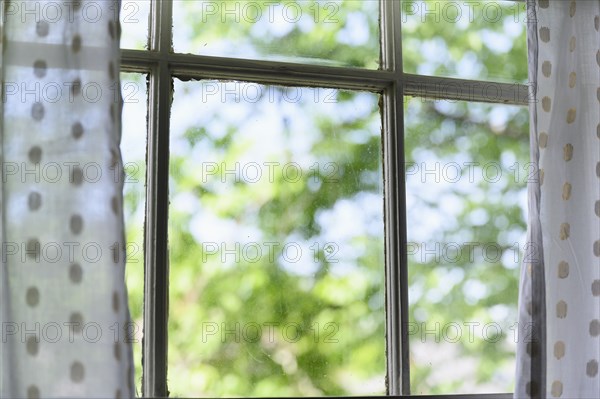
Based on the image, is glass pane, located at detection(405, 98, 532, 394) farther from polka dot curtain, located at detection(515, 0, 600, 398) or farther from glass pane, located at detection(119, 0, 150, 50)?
glass pane, located at detection(119, 0, 150, 50)

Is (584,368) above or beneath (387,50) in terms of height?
beneath

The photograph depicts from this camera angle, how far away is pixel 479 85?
2.04 m

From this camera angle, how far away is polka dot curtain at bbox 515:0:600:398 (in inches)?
67.7

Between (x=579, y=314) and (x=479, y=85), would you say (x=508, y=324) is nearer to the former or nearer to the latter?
(x=579, y=314)

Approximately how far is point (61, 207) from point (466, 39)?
1.13 metres

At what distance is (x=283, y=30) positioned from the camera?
193 cm

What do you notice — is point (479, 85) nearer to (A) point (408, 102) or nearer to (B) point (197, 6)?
(A) point (408, 102)

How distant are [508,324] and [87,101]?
1.15 meters

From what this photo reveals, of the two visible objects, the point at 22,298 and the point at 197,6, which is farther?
the point at 197,6

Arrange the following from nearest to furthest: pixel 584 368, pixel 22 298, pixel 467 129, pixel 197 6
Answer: pixel 22 298 → pixel 584 368 → pixel 197 6 → pixel 467 129

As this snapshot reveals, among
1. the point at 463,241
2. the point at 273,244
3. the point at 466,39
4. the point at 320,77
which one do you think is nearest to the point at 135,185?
the point at 273,244

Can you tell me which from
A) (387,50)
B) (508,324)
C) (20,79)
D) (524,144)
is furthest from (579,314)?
(20,79)

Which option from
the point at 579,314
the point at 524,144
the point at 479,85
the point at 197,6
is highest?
the point at 197,6

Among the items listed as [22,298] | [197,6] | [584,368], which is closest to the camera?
[22,298]
